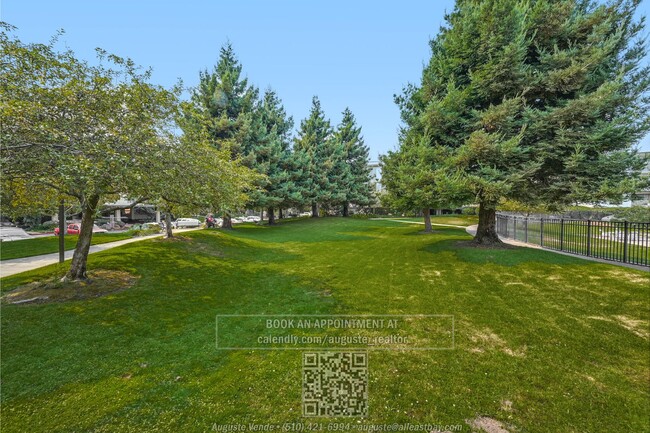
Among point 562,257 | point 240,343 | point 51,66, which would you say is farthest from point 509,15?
point 51,66

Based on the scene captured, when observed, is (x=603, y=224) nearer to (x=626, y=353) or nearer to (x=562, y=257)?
(x=562, y=257)

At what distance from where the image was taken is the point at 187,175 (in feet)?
20.5

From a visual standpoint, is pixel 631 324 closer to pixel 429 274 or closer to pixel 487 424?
pixel 429 274

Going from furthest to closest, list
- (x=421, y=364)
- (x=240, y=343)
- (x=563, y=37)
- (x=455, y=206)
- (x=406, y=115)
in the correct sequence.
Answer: (x=406, y=115), (x=455, y=206), (x=563, y=37), (x=240, y=343), (x=421, y=364)

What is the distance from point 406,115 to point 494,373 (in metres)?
11.5

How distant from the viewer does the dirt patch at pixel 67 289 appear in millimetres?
5875

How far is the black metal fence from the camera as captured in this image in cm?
734

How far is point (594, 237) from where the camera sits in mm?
8758

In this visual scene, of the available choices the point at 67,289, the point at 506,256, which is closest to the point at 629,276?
the point at 506,256

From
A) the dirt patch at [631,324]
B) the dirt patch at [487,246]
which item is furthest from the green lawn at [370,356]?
the dirt patch at [487,246]

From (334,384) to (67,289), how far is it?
7111 millimetres

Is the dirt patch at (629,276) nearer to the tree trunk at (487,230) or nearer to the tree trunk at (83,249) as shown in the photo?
the tree trunk at (487,230)

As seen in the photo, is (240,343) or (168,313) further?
(168,313)

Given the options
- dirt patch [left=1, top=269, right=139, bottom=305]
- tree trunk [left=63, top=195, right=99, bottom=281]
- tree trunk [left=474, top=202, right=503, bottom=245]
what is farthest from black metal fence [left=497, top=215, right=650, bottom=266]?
tree trunk [left=63, top=195, right=99, bottom=281]
